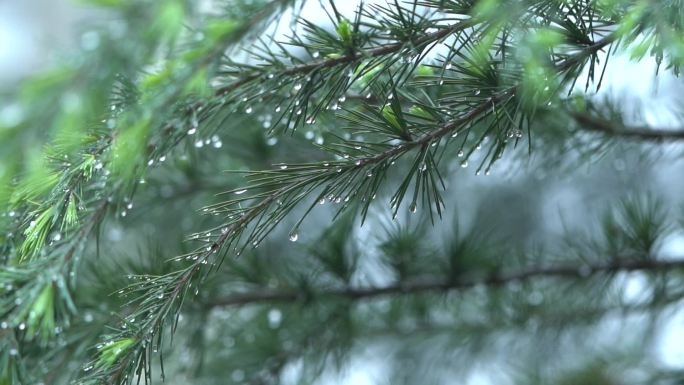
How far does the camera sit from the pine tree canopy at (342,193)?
1.62ft

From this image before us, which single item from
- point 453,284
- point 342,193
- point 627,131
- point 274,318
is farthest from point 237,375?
point 627,131

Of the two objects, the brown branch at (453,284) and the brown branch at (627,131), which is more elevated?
the brown branch at (627,131)

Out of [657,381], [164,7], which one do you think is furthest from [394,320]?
[164,7]

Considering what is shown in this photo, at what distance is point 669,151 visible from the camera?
0.91 m

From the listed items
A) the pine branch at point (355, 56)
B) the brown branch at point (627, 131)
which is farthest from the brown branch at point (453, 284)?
the pine branch at point (355, 56)

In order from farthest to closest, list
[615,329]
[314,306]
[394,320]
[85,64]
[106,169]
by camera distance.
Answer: [615,329], [394,320], [314,306], [106,169], [85,64]

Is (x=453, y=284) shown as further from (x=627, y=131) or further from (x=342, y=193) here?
(x=342, y=193)

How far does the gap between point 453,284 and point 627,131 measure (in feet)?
0.89

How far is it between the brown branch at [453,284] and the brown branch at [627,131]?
147 millimetres

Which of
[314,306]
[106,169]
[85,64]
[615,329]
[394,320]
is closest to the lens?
[85,64]

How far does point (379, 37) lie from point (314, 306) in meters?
0.42

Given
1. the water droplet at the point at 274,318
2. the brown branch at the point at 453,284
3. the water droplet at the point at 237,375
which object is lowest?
the water droplet at the point at 237,375

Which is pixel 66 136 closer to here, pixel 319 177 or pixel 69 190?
pixel 69 190

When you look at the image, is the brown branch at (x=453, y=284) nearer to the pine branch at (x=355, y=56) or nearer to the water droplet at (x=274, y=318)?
the water droplet at (x=274, y=318)
